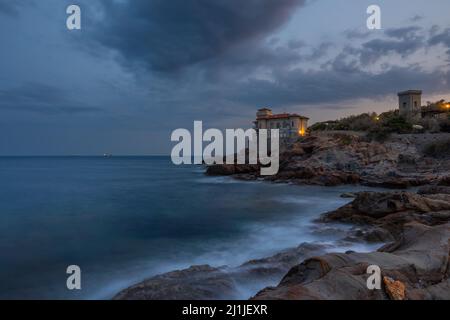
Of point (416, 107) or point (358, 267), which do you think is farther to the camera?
point (416, 107)

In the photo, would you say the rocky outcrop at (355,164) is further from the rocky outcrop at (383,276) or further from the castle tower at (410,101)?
the rocky outcrop at (383,276)

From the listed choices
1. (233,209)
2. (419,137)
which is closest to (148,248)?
(233,209)

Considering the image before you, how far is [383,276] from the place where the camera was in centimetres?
417

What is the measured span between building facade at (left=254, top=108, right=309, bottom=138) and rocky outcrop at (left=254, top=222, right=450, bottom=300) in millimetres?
49658

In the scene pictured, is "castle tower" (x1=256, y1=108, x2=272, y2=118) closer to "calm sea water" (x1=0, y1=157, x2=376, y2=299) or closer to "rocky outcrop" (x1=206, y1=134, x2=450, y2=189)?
"rocky outcrop" (x1=206, y1=134, x2=450, y2=189)

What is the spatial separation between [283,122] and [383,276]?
55205 mm

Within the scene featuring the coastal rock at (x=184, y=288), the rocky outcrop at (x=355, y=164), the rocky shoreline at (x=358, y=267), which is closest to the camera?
the rocky shoreline at (x=358, y=267)

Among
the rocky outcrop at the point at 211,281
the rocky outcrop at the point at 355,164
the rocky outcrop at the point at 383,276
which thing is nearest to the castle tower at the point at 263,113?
the rocky outcrop at the point at 355,164

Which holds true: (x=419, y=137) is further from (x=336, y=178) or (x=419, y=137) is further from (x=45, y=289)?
(x=45, y=289)

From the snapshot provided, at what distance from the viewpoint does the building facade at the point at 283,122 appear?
56406mm

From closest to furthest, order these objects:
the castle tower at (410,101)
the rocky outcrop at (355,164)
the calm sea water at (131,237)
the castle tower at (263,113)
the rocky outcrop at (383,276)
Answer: the rocky outcrop at (383,276)
the calm sea water at (131,237)
the rocky outcrop at (355,164)
the castle tower at (410,101)
the castle tower at (263,113)

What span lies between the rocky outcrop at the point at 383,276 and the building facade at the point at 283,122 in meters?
49.7

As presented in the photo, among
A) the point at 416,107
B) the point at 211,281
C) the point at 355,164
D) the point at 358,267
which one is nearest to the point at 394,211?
the point at 358,267

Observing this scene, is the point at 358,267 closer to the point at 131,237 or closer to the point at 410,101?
the point at 131,237
